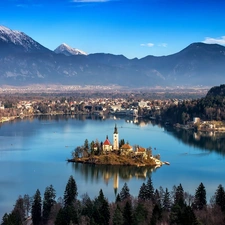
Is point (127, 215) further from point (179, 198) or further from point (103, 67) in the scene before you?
point (103, 67)

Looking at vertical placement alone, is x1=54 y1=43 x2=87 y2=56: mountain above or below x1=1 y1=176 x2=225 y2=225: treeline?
above

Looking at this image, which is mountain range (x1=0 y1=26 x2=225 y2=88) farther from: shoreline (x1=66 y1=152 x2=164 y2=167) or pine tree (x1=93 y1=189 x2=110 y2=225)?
pine tree (x1=93 y1=189 x2=110 y2=225)

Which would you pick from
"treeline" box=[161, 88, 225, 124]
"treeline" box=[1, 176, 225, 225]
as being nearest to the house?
"treeline" box=[1, 176, 225, 225]

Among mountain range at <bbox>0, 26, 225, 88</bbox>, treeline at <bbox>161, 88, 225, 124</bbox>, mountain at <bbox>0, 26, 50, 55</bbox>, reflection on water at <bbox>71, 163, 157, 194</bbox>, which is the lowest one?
reflection on water at <bbox>71, 163, 157, 194</bbox>

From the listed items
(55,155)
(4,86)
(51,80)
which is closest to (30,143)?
(55,155)

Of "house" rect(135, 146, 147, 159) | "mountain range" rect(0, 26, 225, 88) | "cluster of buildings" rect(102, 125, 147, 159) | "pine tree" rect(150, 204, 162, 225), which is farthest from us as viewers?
"mountain range" rect(0, 26, 225, 88)

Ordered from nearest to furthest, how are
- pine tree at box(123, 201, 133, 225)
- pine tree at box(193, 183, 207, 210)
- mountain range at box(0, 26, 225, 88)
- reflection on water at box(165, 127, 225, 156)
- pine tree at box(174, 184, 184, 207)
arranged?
pine tree at box(123, 201, 133, 225) → pine tree at box(174, 184, 184, 207) → pine tree at box(193, 183, 207, 210) → reflection on water at box(165, 127, 225, 156) → mountain range at box(0, 26, 225, 88)

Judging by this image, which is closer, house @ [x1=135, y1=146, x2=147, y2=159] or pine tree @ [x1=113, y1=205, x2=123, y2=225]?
pine tree @ [x1=113, y1=205, x2=123, y2=225]

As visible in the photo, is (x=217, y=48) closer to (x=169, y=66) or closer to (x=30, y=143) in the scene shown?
(x=169, y=66)
